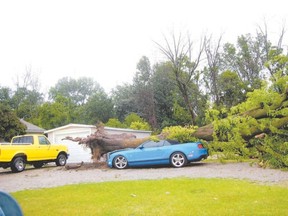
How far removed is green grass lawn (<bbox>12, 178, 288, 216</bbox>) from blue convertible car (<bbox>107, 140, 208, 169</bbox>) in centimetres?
414

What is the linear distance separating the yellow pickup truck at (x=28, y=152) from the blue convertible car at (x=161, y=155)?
4666mm

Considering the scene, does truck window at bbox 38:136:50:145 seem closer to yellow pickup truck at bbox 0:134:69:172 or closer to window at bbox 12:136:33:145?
→ yellow pickup truck at bbox 0:134:69:172

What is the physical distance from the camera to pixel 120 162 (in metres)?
14.6

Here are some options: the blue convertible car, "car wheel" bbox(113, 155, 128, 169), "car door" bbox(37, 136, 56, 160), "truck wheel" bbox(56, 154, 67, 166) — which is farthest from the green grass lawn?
"truck wheel" bbox(56, 154, 67, 166)

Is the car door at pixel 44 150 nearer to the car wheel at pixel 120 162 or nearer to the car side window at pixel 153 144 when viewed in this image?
the car wheel at pixel 120 162

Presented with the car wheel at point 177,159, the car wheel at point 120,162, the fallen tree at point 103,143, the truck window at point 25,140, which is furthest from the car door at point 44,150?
the car wheel at point 177,159

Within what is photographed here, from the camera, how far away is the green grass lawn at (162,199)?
5.91 m

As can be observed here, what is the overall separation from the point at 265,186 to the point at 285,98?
569 centimetres

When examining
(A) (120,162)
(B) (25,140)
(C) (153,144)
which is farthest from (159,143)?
(B) (25,140)

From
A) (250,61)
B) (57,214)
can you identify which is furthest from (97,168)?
(250,61)

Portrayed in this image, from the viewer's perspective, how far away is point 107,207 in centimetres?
646

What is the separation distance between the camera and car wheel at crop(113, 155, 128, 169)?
14.6 metres

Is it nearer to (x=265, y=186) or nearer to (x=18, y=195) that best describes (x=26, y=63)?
(x=18, y=195)

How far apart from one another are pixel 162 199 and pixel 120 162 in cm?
781
